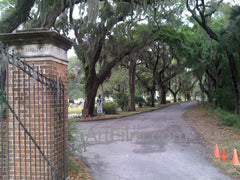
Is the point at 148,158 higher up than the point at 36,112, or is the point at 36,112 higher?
the point at 36,112

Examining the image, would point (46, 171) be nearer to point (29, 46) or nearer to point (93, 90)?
point (29, 46)

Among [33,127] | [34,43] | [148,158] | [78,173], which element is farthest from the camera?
[148,158]

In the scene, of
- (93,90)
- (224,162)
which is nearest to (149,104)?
(93,90)

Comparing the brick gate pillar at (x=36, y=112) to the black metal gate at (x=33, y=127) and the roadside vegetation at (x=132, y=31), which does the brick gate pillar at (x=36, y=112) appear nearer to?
the black metal gate at (x=33, y=127)

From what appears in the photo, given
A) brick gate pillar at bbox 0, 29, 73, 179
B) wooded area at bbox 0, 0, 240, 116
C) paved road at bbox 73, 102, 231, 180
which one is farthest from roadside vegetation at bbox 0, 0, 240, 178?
brick gate pillar at bbox 0, 29, 73, 179

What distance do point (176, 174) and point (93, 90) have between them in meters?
14.8

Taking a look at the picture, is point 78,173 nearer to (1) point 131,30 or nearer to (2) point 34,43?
(2) point 34,43

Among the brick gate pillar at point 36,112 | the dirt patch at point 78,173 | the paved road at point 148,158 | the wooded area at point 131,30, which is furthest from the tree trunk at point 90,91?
the brick gate pillar at point 36,112

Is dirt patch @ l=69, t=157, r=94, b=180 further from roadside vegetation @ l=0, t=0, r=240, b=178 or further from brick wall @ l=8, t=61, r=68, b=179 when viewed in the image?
roadside vegetation @ l=0, t=0, r=240, b=178

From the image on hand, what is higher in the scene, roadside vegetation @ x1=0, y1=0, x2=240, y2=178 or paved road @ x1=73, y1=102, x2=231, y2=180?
roadside vegetation @ x1=0, y1=0, x2=240, y2=178

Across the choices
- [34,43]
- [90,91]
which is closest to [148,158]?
[34,43]

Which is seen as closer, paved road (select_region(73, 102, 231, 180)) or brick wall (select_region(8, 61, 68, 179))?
brick wall (select_region(8, 61, 68, 179))

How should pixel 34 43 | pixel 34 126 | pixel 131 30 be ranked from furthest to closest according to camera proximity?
pixel 131 30, pixel 34 43, pixel 34 126

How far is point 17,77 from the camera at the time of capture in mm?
4438
